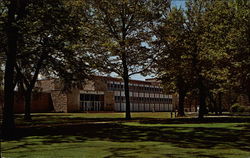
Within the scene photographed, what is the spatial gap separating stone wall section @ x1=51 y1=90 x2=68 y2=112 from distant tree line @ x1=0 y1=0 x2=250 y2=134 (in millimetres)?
24655

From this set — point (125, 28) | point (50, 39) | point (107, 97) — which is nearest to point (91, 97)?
point (107, 97)

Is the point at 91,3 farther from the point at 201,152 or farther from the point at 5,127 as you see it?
the point at 201,152

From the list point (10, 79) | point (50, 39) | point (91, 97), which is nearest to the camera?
point (10, 79)

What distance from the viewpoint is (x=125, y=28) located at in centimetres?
2883

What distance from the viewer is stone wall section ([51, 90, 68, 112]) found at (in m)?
55.9

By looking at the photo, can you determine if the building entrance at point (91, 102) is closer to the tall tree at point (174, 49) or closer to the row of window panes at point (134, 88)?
the row of window panes at point (134, 88)

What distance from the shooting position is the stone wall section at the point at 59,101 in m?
55.9

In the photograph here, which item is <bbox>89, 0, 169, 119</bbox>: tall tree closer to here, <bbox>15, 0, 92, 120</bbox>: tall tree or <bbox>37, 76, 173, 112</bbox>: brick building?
<bbox>15, 0, 92, 120</bbox>: tall tree

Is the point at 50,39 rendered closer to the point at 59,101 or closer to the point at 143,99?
the point at 59,101

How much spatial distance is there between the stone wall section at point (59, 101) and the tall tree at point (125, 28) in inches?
1155

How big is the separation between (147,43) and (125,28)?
8.33ft

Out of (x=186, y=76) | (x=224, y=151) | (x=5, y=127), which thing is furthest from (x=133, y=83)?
(x=224, y=151)

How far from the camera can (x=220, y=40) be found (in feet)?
72.4

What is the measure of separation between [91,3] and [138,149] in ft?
69.6
